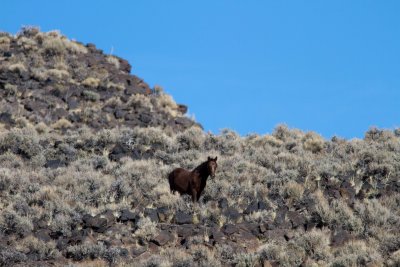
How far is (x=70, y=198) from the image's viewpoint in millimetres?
19906

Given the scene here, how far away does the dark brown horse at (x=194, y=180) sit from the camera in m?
19.9

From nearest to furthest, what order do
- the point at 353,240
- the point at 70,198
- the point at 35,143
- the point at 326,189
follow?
the point at 353,240 < the point at 70,198 < the point at 326,189 < the point at 35,143

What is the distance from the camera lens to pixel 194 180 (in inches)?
787

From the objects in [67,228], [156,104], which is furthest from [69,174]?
[156,104]

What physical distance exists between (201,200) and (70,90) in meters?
18.8

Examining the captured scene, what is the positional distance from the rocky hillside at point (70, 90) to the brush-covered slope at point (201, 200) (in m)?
3.00

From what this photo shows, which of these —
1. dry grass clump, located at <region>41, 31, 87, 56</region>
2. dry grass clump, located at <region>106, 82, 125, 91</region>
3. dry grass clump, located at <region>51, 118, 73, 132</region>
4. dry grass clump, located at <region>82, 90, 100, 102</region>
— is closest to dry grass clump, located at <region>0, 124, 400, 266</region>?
dry grass clump, located at <region>51, 118, 73, 132</region>

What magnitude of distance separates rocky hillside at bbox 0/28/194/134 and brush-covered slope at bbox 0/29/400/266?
9.83ft

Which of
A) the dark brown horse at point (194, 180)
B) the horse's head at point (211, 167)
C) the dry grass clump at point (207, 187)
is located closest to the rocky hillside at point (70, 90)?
the dry grass clump at point (207, 187)

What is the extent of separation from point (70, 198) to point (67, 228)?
2172mm

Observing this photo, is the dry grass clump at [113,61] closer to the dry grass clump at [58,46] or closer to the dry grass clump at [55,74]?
the dry grass clump at [58,46]

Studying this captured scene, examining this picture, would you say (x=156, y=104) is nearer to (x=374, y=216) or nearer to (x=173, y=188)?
(x=173, y=188)

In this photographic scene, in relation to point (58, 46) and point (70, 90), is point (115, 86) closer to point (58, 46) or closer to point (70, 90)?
point (70, 90)

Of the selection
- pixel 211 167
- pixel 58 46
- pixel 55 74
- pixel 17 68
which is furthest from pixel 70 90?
pixel 211 167
